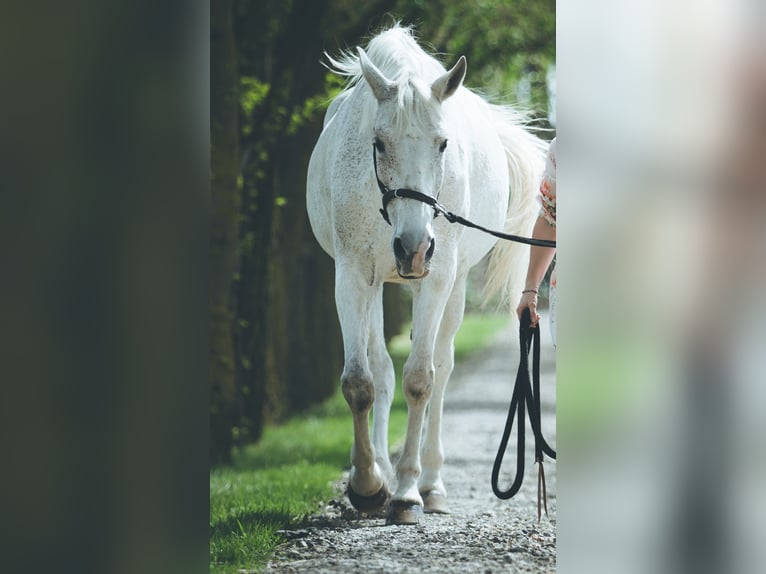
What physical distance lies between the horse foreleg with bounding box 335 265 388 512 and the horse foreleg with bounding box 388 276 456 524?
12 centimetres

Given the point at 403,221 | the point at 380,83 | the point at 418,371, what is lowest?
the point at 418,371

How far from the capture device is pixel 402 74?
420cm

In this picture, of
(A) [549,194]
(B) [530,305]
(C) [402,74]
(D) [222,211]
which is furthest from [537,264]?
(D) [222,211]

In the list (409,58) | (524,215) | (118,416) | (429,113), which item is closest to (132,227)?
(118,416)

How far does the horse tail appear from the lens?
17.7 ft

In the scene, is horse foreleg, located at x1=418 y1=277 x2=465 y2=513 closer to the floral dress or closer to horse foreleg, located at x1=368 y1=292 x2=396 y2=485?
horse foreleg, located at x1=368 y1=292 x2=396 y2=485

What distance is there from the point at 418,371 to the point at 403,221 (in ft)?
2.94

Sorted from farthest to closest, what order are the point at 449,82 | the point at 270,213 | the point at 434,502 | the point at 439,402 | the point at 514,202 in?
1. the point at 270,213
2. the point at 514,202
3. the point at 439,402
4. the point at 434,502
5. the point at 449,82

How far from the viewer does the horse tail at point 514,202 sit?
539cm

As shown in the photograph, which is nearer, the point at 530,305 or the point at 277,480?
the point at 530,305

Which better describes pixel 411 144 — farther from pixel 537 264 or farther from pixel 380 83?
pixel 537 264

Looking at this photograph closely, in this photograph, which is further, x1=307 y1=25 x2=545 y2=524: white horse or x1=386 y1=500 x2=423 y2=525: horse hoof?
x1=386 y1=500 x2=423 y2=525: horse hoof

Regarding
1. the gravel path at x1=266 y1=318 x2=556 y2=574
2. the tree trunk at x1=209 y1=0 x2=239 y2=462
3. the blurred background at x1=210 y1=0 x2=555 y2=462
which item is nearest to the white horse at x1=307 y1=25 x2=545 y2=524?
the gravel path at x1=266 y1=318 x2=556 y2=574

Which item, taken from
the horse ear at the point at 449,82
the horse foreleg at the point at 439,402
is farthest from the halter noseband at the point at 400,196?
the horse foreleg at the point at 439,402
